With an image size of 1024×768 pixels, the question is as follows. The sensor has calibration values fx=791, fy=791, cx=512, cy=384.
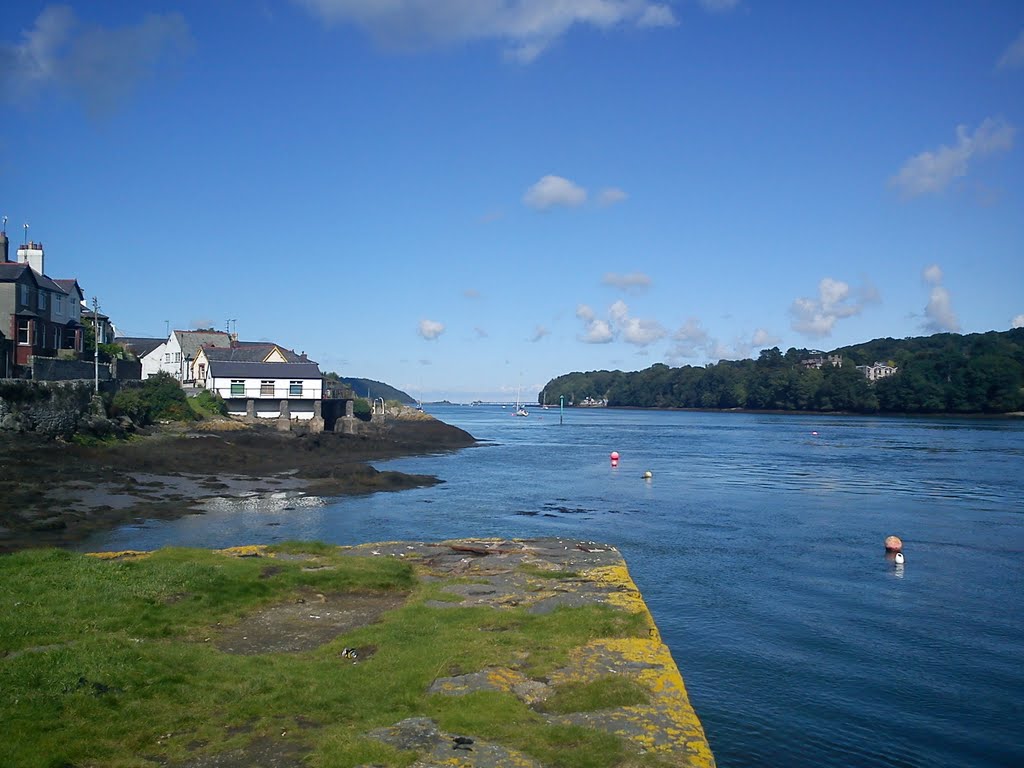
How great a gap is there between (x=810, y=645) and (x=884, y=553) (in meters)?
11.2

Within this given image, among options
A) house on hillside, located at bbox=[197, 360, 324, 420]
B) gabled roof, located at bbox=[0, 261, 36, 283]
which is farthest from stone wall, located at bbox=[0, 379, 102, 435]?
house on hillside, located at bbox=[197, 360, 324, 420]

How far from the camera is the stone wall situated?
4056cm

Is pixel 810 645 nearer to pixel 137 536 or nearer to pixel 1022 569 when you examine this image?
pixel 1022 569

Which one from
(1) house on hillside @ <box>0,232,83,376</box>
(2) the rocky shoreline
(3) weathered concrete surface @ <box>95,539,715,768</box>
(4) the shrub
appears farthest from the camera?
(4) the shrub

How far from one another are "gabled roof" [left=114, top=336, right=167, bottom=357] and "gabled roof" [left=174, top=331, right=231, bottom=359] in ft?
15.6

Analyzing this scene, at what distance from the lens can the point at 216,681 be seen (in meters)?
8.32

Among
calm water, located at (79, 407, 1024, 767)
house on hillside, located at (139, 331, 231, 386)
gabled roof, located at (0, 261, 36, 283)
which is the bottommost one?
calm water, located at (79, 407, 1024, 767)

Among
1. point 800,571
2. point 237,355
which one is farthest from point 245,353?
point 800,571

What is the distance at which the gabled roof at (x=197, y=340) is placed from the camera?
265ft

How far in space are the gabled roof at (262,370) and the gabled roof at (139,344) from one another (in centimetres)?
1527

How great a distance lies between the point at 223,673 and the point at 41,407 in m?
40.3

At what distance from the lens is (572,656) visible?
31.4ft

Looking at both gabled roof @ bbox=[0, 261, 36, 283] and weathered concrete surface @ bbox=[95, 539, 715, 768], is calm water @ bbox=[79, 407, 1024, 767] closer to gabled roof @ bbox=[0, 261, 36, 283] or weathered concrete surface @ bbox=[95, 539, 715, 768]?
weathered concrete surface @ bbox=[95, 539, 715, 768]

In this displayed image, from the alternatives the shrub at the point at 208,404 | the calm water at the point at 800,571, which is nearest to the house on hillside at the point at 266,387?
the shrub at the point at 208,404
